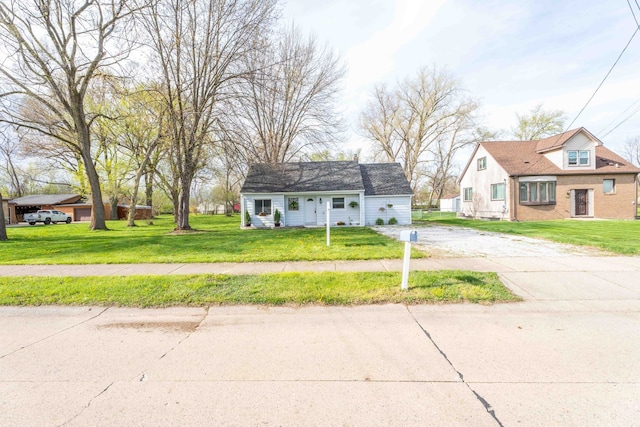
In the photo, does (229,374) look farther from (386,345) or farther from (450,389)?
(450,389)

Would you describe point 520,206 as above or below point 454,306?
above

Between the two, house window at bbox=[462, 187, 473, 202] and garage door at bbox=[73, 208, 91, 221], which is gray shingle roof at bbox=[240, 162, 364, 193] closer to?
house window at bbox=[462, 187, 473, 202]

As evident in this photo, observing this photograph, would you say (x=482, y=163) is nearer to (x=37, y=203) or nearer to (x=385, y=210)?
(x=385, y=210)

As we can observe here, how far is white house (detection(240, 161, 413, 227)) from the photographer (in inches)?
800

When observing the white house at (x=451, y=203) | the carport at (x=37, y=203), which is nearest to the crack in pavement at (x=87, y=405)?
the carport at (x=37, y=203)

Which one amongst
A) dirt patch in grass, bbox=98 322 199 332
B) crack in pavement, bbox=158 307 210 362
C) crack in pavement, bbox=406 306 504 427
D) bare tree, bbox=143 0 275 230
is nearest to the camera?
crack in pavement, bbox=406 306 504 427

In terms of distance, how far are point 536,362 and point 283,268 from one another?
5.12m

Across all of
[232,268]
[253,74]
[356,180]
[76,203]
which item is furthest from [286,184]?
[76,203]

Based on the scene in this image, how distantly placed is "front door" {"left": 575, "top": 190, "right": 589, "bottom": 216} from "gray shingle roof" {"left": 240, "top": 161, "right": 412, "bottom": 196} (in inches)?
Answer: 527

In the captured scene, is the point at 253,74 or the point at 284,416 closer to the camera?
the point at 284,416

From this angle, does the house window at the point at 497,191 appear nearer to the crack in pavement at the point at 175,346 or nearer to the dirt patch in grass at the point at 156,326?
the crack in pavement at the point at 175,346

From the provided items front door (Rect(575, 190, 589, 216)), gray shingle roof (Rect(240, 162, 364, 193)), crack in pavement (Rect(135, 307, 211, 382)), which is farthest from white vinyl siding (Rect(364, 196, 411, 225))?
crack in pavement (Rect(135, 307, 211, 382))

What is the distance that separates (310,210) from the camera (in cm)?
2075

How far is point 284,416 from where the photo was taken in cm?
223
